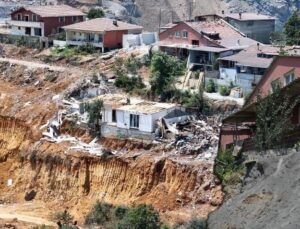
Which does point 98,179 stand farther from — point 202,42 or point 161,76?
point 202,42

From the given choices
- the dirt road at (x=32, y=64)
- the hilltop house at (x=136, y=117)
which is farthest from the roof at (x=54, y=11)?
the hilltop house at (x=136, y=117)

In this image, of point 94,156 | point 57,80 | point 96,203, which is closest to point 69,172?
point 94,156

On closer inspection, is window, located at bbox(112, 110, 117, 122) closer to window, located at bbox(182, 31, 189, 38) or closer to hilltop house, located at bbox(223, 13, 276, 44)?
window, located at bbox(182, 31, 189, 38)

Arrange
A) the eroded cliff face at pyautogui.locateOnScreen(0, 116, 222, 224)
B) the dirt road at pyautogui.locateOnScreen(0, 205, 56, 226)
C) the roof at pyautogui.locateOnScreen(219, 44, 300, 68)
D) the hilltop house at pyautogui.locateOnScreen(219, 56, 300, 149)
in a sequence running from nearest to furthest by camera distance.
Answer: the hilltop house at pyautogui.locateOnScreen(219, 56, 300, 149) → the eroded cliff face at pyautogui.locateOnScreen(0, 116, 222, 224) → the dirt road at pyautogui.locateOnScreen(0, 205, 56, 226) → the roof at pyautogui.locateOnScreen(219, 44, 300, 68)

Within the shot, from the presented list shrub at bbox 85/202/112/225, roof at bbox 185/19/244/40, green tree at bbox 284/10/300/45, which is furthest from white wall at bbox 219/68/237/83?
shrub at bbox 85/202/112/225

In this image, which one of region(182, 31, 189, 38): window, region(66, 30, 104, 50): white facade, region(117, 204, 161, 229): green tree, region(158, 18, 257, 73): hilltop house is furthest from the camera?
region(66, 30, 104, 50): white facade

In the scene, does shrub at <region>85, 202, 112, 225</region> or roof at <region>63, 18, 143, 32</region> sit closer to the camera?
shrub at <region>85, 202, 112, 225</region>
